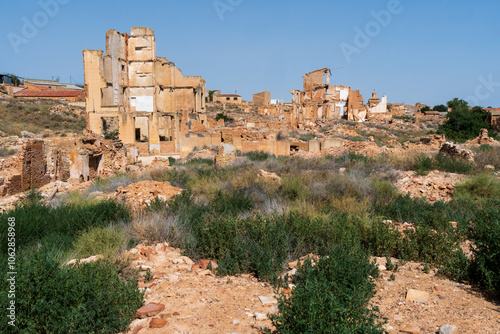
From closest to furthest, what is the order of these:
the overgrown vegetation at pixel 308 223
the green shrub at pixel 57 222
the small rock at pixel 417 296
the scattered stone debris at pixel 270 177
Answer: the small rock at pixel 417 296 < the overgrown vegetation at pixel 308 223 < the green shrub at pixel 57 222 < the scattered stone debris at pixel 270 177

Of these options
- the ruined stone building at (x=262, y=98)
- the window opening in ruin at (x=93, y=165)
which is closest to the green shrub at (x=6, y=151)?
the window opening in ruin at (x=93, y=165)

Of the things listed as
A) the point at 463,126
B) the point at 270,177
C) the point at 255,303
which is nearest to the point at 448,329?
the point at 255,303

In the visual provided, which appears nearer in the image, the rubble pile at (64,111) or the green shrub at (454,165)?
the green shrub at (454,165)

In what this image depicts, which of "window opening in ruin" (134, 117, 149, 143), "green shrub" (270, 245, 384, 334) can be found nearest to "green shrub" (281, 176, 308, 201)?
"green shrub" (270, 245, 384, 334)

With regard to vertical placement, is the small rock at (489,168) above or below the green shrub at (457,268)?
above

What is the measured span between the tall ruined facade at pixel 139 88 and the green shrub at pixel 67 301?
23373 millimetres

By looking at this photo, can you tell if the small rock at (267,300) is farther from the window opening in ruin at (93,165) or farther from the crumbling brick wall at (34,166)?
the window opening in ruin at (93,165)

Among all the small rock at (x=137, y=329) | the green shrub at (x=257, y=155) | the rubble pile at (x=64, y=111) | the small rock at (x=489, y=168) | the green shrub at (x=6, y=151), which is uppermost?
the rubble pile at (x=64, y=111)

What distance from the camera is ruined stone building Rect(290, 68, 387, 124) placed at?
51.9 m

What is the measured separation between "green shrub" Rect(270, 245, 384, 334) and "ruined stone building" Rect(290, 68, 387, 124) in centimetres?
4831

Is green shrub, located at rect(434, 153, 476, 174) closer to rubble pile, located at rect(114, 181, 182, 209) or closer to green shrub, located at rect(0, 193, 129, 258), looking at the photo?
rubble pile, located at rect(114, 181, 182, 209)

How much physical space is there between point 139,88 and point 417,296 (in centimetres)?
3251

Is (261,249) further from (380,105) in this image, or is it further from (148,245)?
(380,105)

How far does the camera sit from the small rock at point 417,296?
12.2ft
